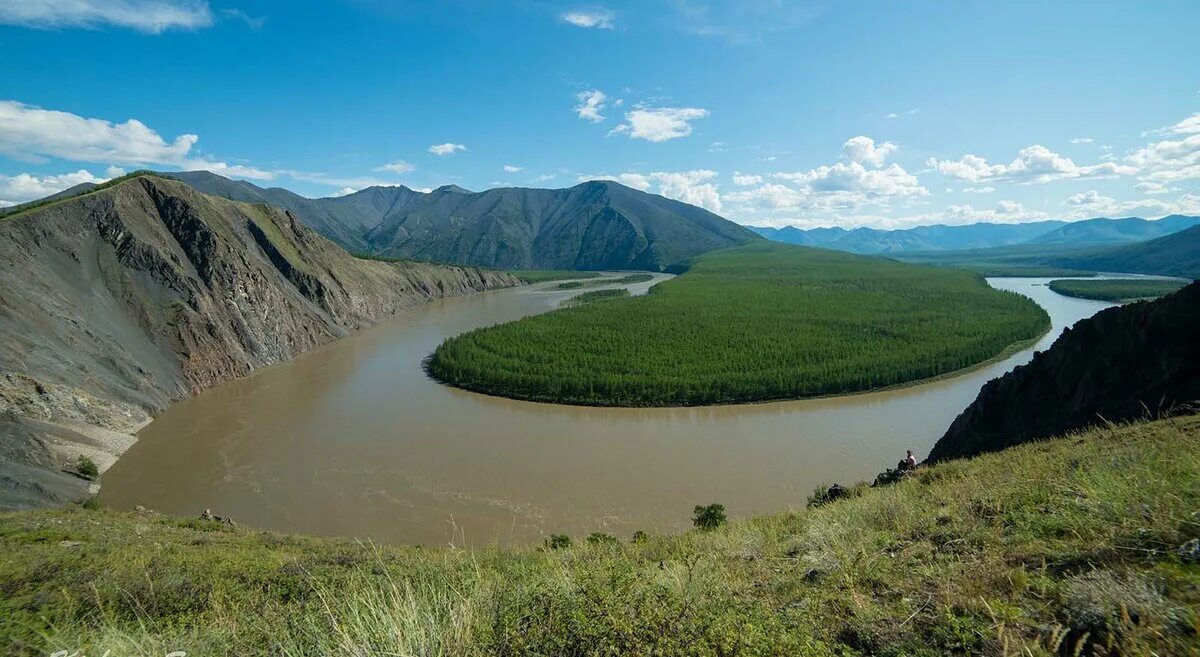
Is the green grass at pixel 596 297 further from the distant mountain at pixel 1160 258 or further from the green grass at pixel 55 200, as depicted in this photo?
the distant mountain at pixel 1160 258

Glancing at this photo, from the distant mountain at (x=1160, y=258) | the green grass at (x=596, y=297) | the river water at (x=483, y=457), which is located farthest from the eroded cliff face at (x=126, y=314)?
the distant mountain at (x=1160, y=258)

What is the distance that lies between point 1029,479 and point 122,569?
41.6 ft

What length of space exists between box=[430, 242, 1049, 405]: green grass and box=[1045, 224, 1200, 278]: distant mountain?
88780 millimetres

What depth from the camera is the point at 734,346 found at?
45.9 m

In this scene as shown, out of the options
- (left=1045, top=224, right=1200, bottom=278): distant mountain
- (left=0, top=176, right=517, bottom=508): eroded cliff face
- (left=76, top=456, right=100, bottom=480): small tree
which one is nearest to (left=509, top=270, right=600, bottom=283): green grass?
(left=0, top=176, right=517, bottom=508): eroded cliff face

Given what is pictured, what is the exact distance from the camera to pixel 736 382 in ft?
114

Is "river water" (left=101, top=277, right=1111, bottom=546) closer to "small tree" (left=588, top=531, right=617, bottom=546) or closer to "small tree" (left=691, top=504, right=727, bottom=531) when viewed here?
"small tree" (left=691, top=504, right=727, bottom=531)

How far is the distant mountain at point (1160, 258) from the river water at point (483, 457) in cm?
14095

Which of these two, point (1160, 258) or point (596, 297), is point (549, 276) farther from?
point (1160, 258)

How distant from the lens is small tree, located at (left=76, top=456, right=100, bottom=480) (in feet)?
72.7

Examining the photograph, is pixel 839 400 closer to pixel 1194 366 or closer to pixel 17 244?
pixel 1194 366

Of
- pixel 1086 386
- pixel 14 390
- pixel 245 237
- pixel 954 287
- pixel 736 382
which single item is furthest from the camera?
pixel 954 287

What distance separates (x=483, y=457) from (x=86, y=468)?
16285mm

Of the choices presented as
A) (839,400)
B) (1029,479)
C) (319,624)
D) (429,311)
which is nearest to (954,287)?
(839,400)
